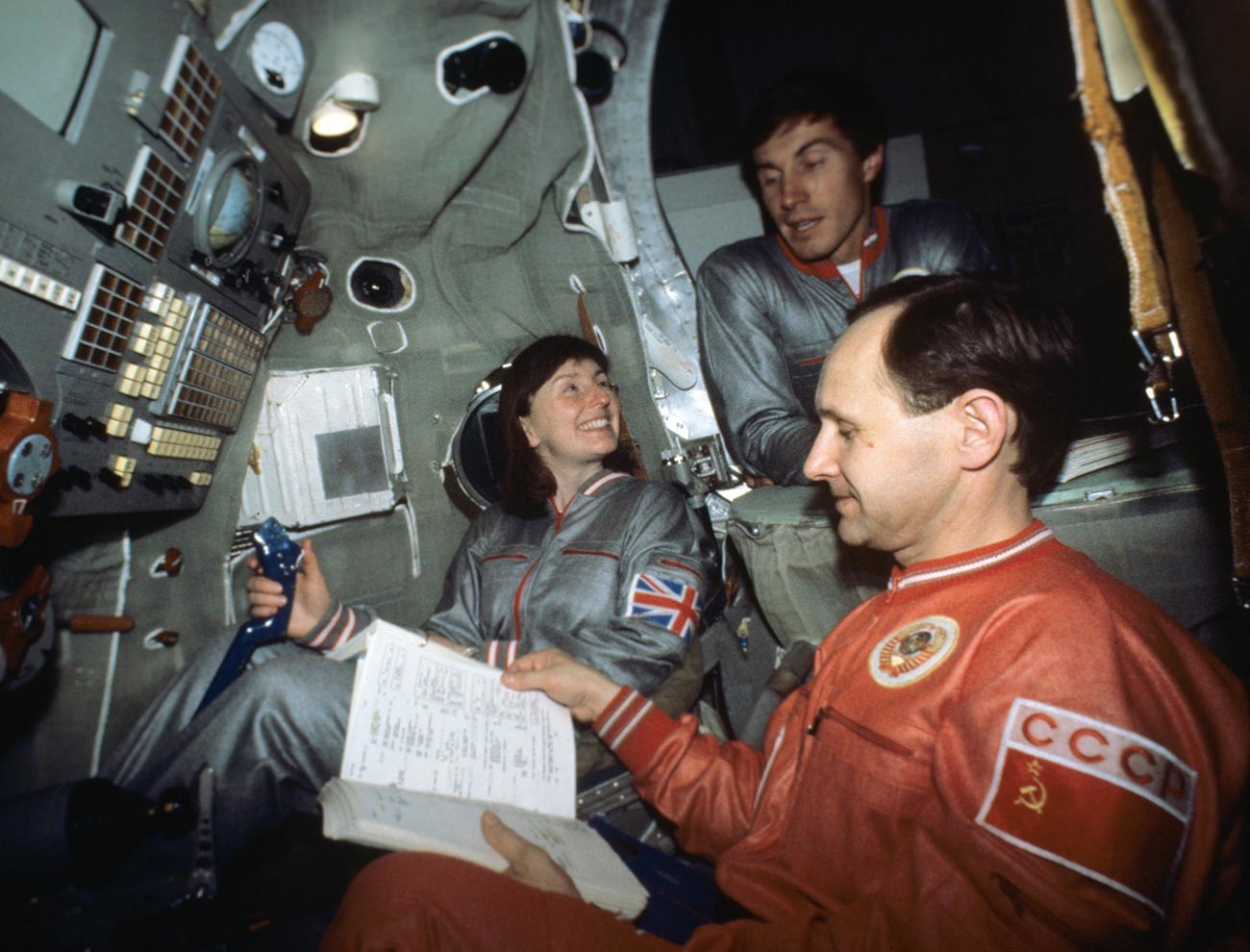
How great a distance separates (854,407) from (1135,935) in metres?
0.82

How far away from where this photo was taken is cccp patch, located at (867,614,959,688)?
1016mm

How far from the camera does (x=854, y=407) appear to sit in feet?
3.98

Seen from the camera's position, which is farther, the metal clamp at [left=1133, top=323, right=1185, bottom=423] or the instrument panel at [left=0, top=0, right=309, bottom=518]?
the instrument panel at [left=0, top=0, right=309, bottom=518]

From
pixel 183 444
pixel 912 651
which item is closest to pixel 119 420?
pixel 183 444

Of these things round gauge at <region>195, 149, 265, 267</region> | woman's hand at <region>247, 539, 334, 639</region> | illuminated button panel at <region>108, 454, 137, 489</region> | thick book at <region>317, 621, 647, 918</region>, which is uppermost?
round gauge at <region>195, 149, 265, 267</region>

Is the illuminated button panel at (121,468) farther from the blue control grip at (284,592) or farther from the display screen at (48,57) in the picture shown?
the display screen at (48,57)

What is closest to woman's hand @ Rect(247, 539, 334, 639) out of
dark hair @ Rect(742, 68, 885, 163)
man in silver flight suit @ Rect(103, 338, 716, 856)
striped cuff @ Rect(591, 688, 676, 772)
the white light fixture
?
man in silver flight suit @ Rect(103, 338, 716, 856)

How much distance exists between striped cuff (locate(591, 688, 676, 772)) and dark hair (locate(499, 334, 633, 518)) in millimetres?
910

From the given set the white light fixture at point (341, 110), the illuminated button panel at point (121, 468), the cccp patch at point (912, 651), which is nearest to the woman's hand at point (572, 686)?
the cccp patch at point (912, 651)

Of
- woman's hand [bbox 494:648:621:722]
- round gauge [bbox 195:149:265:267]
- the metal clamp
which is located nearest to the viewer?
the metal clamp

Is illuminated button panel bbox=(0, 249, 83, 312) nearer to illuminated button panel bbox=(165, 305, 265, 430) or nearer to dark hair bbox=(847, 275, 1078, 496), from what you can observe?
illuminated button panel bbox=(165, 305, 265, 430)

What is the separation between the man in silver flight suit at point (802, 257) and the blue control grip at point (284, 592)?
4.95ft

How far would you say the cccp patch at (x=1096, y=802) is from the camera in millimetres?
730

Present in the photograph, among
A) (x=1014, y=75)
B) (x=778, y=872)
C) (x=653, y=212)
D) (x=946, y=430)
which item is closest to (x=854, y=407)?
(x=946, y=430)
